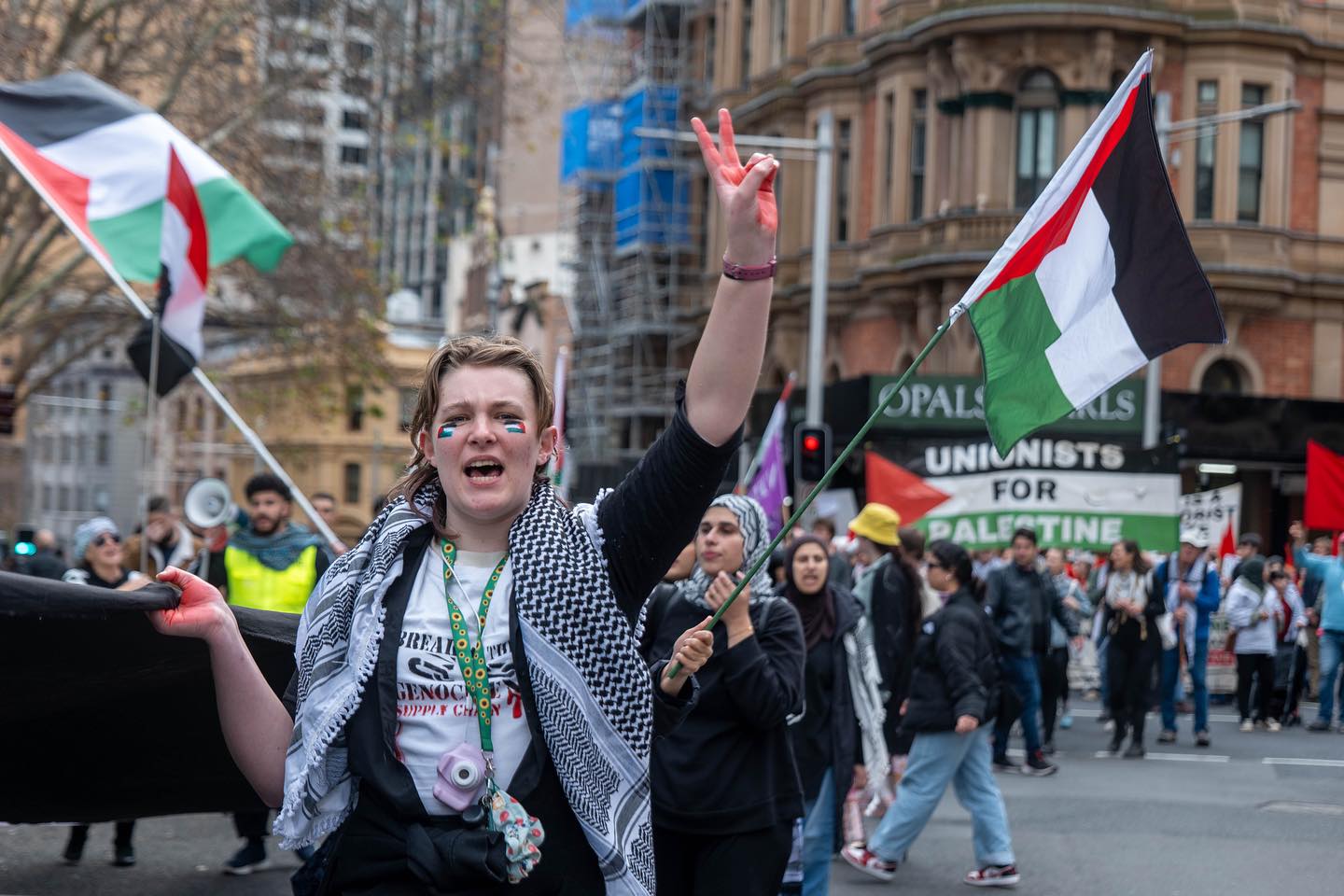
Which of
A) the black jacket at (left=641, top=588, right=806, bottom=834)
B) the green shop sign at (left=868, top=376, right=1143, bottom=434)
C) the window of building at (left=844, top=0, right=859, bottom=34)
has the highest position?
the window of building at (left=844, top=0, right=859, bottom=34)

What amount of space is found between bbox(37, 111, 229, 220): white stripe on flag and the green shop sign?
19234 mm

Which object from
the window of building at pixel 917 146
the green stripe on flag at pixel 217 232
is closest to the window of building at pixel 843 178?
the window of building at pixel 917 146

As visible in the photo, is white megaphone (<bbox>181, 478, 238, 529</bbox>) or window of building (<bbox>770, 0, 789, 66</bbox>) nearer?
white megaphone (<bbox>181, 478, 238, 529</bbox>)

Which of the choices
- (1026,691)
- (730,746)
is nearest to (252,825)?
(730,746)

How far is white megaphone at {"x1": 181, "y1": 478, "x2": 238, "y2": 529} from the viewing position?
10672mm

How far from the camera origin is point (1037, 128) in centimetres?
3228

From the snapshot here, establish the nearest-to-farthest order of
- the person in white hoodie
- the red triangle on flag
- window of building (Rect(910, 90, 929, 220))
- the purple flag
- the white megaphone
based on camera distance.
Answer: the white megaphone < the red triangle on flag < the purple flag < the person in white hoodie < window of building (Rect(910, 90, 929, 220))

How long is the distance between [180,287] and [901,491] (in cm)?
783

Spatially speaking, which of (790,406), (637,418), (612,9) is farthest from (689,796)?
(612,9)

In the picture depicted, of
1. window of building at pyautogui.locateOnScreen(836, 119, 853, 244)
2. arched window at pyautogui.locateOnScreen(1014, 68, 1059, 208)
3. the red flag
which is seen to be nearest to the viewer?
the red flag

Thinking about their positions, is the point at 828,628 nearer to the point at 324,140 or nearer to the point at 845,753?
the point at 845,753

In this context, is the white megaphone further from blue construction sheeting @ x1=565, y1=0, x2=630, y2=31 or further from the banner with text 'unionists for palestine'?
blue construction sheeting @ x1=565, y1=0, x2=630, y2=31

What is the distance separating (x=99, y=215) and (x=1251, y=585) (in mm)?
11908

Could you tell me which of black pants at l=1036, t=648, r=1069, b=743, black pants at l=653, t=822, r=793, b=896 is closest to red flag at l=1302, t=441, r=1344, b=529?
black pants at l=1036, t=648, r=1069, b=743
